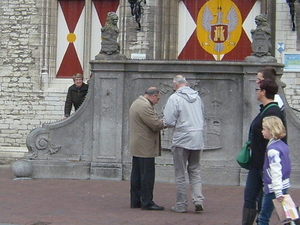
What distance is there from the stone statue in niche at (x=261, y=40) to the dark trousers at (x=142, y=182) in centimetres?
315

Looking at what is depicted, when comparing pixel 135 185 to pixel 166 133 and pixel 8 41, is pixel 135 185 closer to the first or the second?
pixel 166 133

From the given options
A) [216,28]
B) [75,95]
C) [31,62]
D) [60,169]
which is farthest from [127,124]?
[31,62]

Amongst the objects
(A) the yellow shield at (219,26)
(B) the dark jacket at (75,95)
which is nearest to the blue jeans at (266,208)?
(B) the dark jacket at (75,95)

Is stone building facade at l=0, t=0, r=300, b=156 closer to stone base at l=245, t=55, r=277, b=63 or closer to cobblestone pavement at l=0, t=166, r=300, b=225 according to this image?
cobblestone pavement at l=0, t=166, r=300, b=225

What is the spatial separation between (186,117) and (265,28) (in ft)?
10.2

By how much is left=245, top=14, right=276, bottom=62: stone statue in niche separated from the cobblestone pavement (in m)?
2.16

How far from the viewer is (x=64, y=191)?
11.0 m

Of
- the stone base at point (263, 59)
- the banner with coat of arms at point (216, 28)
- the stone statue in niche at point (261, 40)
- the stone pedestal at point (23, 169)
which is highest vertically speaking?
the banner with coat of arms at point (216, 28)

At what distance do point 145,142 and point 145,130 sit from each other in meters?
0.16

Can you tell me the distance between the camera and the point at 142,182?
9.40 metres

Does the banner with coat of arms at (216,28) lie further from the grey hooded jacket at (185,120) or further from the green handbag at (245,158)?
the green handbag at (245,158)

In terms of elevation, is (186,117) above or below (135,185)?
above

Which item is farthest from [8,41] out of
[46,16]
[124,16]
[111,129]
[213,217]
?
[213,217]

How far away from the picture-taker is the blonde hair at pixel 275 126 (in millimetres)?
6816
